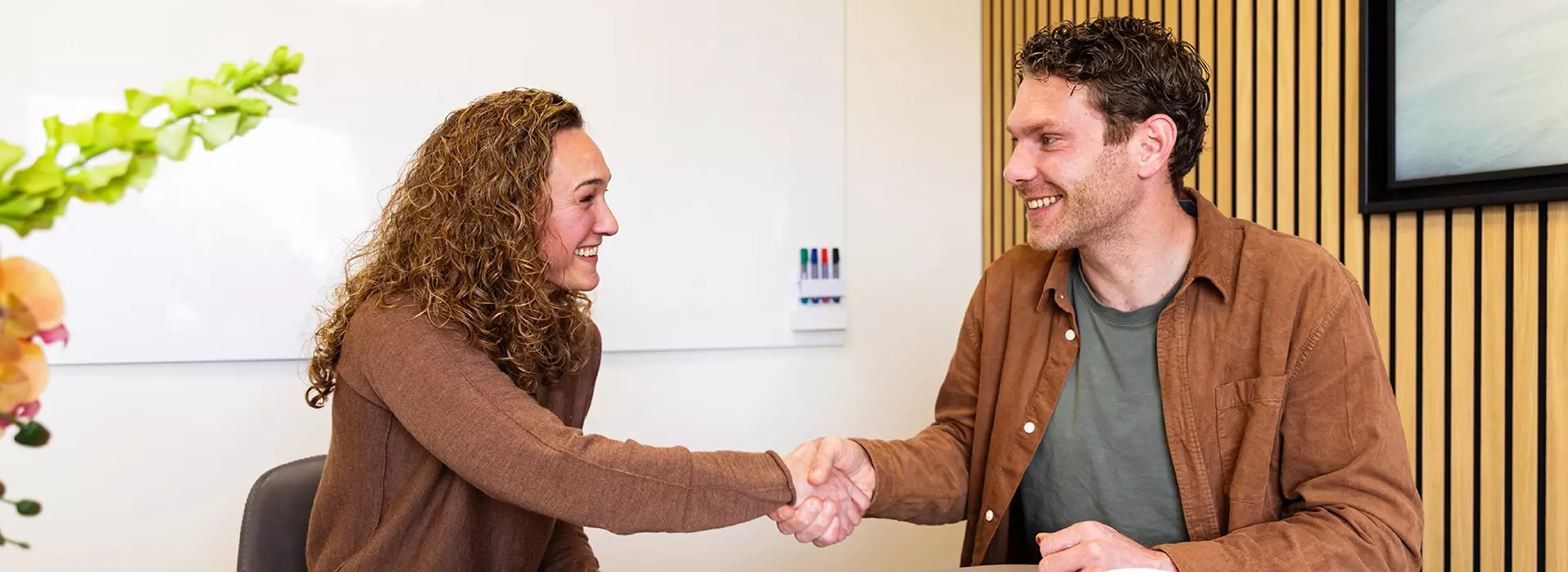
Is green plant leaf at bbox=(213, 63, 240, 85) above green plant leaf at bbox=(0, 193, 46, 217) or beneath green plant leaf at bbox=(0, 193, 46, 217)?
above

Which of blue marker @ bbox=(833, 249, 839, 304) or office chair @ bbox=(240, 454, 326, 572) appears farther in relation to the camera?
blue marker @ bbox=(833, 249, 839, 304)

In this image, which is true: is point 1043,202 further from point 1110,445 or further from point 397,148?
point 397,148

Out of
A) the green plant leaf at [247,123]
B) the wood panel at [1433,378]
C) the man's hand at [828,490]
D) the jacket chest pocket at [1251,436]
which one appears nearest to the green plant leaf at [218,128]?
the green plant leaf at [247,123]

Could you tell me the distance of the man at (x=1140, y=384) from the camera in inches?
59.4

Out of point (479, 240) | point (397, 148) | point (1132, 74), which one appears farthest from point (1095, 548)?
point (397, 148)

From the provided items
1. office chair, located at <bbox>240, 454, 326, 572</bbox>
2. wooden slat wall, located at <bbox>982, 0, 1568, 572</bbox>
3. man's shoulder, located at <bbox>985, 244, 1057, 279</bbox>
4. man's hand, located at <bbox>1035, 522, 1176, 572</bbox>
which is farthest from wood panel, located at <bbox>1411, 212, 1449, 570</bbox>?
office chair, located at <bbox>240, 454, 326, 572</bbox>

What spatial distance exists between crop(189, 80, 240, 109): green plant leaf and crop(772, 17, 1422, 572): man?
3.89 feet

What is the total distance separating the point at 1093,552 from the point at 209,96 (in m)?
1.21

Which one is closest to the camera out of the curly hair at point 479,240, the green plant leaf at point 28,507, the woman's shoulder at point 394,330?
the green plant leaf at point 28,507

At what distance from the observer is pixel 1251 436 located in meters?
1.59

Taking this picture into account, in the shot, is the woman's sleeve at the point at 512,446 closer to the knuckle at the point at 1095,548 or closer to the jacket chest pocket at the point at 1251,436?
the knuckle at the point at 1095,548

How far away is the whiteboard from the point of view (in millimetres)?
2447

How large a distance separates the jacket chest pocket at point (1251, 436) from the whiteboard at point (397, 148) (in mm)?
1626

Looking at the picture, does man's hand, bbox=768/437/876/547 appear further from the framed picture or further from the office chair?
the framed picture
